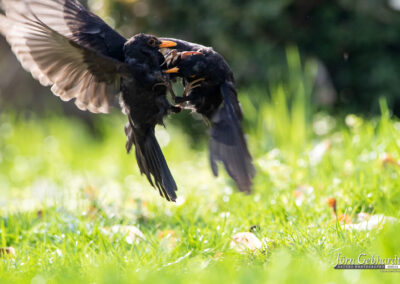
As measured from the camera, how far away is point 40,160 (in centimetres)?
561

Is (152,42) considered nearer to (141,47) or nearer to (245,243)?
(141,47)

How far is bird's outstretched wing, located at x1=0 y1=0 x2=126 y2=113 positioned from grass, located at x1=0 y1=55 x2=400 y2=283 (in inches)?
29.9

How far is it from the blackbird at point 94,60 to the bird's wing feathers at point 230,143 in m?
0.25

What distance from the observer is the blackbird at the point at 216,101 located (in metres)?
2.62

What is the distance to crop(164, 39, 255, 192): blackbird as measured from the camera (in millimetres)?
2615

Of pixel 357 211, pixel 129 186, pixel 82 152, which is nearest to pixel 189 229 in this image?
pixel 357 211

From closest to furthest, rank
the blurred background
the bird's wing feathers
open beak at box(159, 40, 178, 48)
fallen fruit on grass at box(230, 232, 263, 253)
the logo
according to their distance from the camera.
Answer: the logo → fallen fruit on grass at box(230, 232, 263, 253) → the bird's wing feathers → open beak at box(159, 40, 178, 48) → the blurred background

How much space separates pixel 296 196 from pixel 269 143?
4.81ft

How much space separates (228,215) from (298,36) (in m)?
3.15

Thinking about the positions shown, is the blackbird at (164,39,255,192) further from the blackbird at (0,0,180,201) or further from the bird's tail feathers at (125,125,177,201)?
the bird's tail feathers at (125,125,177,201)

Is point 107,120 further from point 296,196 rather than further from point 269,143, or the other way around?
point 296,196

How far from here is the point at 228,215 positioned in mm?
2855

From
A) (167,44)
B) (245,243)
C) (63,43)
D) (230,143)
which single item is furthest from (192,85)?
(245,243)

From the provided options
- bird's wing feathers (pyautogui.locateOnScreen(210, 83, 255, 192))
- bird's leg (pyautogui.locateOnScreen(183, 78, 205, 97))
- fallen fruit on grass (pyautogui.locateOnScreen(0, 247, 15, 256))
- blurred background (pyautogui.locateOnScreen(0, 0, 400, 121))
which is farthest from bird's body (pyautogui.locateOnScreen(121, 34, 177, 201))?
blurred background (pyautogui.locateOnScreen(0, 0, 400, 121))
